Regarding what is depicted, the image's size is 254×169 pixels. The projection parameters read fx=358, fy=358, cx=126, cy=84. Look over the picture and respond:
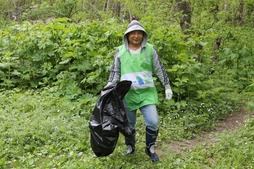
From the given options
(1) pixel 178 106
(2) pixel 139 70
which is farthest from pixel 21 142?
(1) pixel 178 106

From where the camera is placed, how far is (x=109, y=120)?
4.54 meters

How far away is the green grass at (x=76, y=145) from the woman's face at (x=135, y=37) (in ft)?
5.28

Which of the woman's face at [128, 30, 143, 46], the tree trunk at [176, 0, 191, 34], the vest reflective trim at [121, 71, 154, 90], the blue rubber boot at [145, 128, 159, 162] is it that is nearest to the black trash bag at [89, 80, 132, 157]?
the vest reflective trim at [121, 71, 154, 90]

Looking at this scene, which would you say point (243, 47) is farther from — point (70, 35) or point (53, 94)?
point (53, 94)

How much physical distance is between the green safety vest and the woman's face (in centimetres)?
14

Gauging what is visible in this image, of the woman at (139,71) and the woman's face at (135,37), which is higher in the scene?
the woman's face at (135,37)

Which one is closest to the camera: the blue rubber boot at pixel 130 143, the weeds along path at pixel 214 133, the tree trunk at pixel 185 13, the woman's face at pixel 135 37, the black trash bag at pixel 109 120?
the black trash bag at pixel 109 120

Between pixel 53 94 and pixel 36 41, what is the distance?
179cm

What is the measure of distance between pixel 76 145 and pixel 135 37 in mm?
1892

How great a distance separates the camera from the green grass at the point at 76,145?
481 centimetres

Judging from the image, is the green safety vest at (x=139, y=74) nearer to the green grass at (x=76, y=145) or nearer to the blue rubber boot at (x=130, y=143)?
the blue rubber boot at (x=130, y=143)

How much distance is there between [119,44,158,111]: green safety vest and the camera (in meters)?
4.72

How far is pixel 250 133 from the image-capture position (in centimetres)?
580

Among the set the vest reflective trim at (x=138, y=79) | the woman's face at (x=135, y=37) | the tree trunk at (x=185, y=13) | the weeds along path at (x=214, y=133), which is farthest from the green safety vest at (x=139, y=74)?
the tree trunk at (x=185, y=13)
